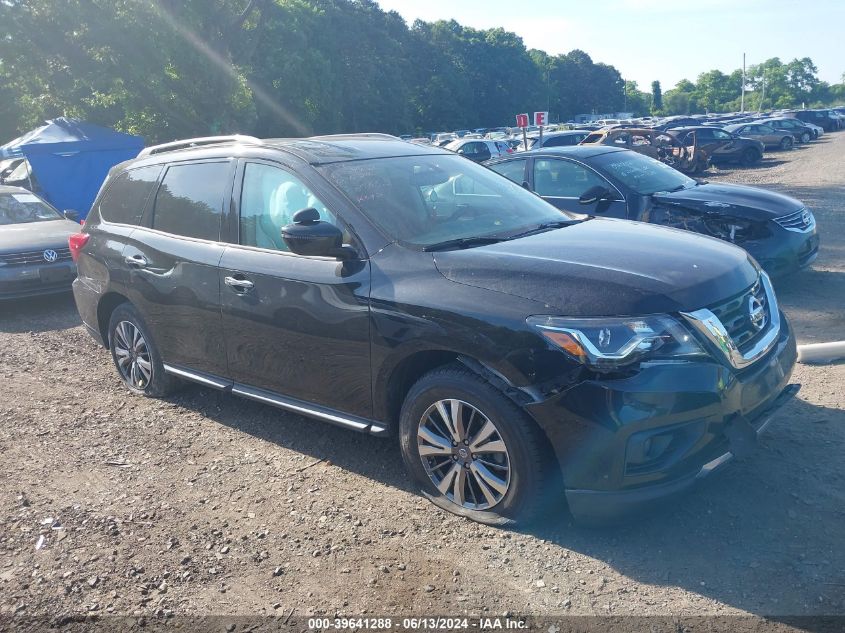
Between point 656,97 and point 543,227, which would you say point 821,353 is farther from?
point 656,97

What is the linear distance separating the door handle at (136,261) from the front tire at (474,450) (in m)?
2.51

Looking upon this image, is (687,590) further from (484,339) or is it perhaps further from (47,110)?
(47,110)

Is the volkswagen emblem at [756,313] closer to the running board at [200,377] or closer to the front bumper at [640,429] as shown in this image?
the front bumper at [640,429]

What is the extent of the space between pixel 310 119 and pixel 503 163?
4279 centimetres

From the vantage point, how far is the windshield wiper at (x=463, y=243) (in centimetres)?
405

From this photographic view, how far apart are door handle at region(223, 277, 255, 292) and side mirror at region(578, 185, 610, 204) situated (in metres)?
4.37

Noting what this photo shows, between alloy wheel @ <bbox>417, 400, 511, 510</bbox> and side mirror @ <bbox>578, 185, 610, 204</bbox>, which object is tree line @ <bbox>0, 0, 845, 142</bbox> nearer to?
side mirror @ <bbox>578, 185, 610, 204</bbox>

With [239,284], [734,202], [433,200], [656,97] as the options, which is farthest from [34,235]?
[656,97]

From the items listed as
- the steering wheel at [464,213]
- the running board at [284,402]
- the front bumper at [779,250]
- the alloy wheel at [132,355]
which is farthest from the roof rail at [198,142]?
the front bumper at [779,250]

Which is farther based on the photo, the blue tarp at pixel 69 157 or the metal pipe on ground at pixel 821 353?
the blue tarp at pixel 69 157

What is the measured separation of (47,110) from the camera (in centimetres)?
2880

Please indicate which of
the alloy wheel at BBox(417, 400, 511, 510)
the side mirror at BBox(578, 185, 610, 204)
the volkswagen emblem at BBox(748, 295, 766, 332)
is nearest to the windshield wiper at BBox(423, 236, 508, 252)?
the alloy wheel at BBox(417, 400, 511, 510)

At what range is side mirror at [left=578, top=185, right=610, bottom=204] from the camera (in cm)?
789

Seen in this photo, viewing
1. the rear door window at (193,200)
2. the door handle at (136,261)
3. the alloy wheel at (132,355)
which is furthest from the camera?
the alloy wheel at (132,355)
